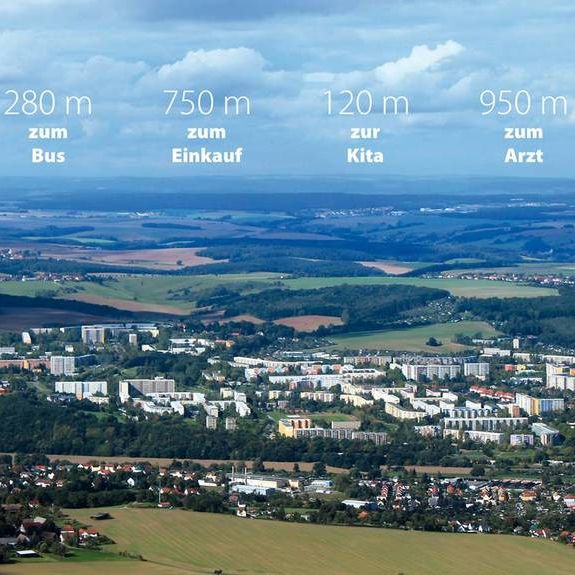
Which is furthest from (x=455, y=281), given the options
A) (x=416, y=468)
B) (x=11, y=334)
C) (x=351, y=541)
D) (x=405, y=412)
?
(x=351, y=541)

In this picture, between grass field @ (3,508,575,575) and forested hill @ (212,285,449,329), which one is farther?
forested hill @ (212,285,449,329)

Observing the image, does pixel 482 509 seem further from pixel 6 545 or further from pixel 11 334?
pixel 11 334

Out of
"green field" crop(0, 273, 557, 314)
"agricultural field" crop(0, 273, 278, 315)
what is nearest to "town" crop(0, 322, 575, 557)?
"agricultural field" crop(0, 273, 278, 315)

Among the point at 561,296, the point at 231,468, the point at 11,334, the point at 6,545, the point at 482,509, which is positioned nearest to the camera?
the point at 6,545

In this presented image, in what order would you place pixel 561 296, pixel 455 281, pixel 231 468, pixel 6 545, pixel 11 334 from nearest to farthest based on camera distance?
pixel 6 545 < pixel 231 468 < pixel 11 334 < pixel 561 296 < pixel 455 281

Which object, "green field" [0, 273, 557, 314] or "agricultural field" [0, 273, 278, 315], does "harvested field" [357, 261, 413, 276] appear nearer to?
"green field" [0, 273, 557, 314]

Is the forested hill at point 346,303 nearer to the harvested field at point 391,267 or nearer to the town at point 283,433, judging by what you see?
the town at point 283,433
